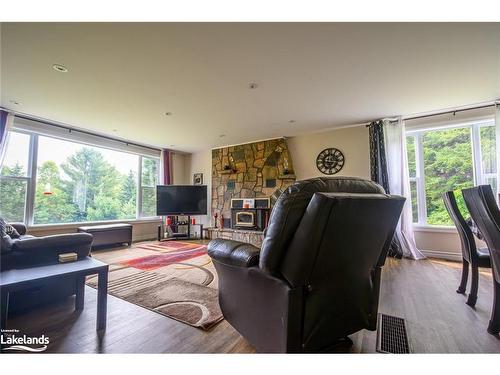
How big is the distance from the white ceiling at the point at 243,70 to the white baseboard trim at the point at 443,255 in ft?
7.79

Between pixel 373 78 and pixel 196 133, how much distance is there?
340 centimetres

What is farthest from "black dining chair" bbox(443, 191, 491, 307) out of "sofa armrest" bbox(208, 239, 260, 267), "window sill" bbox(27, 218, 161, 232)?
"window sill" bbox(27, 218, 161, 232)

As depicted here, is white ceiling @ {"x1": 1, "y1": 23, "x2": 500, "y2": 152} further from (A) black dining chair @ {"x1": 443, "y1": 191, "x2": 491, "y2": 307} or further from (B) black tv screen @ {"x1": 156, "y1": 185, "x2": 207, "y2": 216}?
(B) black tv screen @ {"x1": 156, "y1": 185, "x2": 207, "y2": 216}

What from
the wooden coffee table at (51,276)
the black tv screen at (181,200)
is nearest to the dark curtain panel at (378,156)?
the black tv screen at (181,200)

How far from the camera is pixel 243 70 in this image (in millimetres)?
2521

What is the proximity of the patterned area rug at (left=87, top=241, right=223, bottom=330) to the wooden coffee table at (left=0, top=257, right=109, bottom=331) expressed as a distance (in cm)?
43

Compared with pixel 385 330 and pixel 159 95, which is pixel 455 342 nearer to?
pixel 385 330

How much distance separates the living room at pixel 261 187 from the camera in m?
1.29

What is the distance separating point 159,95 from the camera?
3.12 meters

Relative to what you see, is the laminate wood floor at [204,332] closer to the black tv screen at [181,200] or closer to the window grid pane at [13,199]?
the window grid pane at [13,199]

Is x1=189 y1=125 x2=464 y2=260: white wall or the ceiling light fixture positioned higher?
the ceiling light fixture

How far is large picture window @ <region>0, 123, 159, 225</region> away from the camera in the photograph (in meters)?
3.82

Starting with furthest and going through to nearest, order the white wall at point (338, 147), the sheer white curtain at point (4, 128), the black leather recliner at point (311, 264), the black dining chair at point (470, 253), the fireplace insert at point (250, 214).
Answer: the fireplace insert at point (250, 214)
the white wall at point (338, 147)
the sheer white curtain at point (4, 128)
the black dining chair at point (470, 253)
the black leather recliner at point (311, 264)
